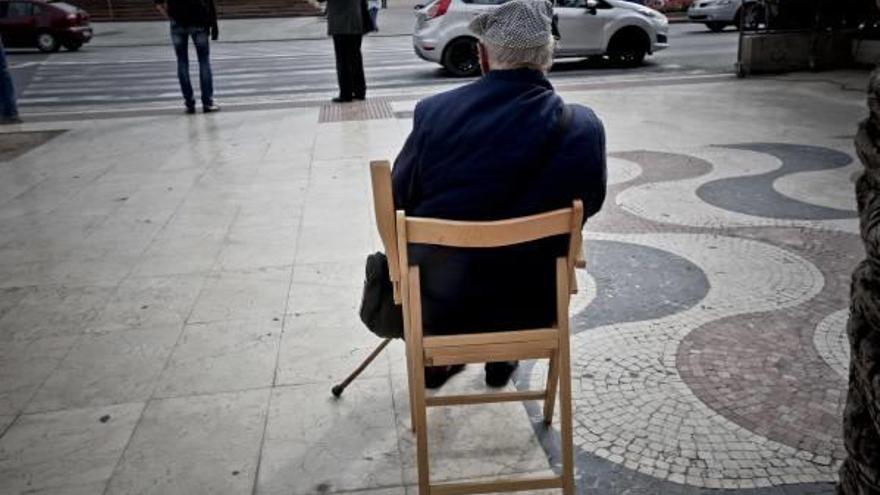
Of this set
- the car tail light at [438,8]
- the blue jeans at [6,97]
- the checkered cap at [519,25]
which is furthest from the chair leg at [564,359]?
the car tail light at [438,8]

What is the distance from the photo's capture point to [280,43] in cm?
2328

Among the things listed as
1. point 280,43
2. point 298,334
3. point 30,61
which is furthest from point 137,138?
point 280,43

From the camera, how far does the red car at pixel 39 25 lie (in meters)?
21.3

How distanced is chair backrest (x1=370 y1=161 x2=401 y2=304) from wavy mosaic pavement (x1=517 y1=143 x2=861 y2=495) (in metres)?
1.03

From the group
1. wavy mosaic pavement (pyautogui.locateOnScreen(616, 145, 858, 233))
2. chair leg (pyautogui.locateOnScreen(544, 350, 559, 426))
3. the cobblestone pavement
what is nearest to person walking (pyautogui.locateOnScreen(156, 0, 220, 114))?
the cobblestone pavement

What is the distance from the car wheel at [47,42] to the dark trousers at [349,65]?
15.4 metres

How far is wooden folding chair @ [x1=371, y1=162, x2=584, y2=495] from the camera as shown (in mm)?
2062

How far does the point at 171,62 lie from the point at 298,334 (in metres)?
16.7

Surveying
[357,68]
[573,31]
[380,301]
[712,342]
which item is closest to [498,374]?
[380,301]

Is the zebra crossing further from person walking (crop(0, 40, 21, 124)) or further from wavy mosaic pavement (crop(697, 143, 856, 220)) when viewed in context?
wavy mosaic pavement (crop(697, 143, 856, 220))

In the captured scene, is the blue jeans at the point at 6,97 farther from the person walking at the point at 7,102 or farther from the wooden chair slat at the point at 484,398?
the wooden chair slat at the point at 484,398

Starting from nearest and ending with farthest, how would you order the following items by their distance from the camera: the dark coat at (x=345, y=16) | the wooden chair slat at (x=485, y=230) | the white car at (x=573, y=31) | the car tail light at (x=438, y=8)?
the wooden chair slat at (x=485, y=230)
the dark coat at (x=345, y=16)
the car tail light at (x=438, y=8)
the white car at (x=573, y=31)

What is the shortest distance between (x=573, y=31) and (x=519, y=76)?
11.7 meters

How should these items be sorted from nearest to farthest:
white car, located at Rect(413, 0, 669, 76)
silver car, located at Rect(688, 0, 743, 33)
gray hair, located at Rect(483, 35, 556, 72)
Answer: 1. gray hair, located at Rect(483, 35, 556, 72)
2. white car, located at Rect(413, 0, 669, 76)
3. silver car, located at Rect(688, 0, 743, 33)
